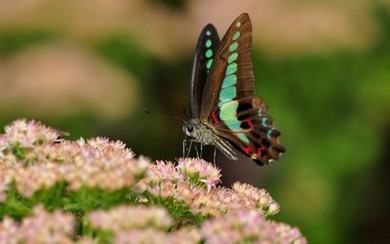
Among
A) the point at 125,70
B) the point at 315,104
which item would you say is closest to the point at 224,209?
the point at 125,70

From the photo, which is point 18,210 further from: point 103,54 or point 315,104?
point 315,104

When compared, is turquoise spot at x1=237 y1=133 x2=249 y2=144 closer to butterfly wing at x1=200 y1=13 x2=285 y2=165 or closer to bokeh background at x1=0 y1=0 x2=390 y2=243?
butterfly wing at x1=200 y1=13 x2=285 y2=165

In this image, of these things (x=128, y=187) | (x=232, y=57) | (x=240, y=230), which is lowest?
(x=240, y=230)

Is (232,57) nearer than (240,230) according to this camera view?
No

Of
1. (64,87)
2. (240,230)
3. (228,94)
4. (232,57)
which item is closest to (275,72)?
(64,87)

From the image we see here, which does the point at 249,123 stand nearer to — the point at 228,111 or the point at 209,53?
the point at 228,111
